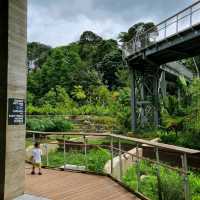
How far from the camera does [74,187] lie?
5863mm

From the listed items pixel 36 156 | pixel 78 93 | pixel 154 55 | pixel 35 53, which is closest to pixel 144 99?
pixel 154 55

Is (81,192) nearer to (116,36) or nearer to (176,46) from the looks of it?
(176,46)

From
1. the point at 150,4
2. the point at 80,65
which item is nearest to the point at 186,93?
the point at 150,4

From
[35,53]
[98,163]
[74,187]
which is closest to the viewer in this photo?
[74,187]

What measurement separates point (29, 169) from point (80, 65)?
130 feet

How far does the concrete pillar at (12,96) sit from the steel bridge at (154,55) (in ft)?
36.6

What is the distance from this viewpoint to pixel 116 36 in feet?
171

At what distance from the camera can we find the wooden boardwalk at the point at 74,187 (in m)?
5.27

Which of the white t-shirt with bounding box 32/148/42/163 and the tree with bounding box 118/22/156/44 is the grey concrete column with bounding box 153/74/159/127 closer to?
the white t-shirt with bounding box 32/148/42/163

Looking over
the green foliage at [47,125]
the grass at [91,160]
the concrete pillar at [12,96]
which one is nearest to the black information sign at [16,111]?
the concrete pillar at [12,96]

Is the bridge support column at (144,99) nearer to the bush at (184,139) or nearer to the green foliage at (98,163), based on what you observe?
the bush at (184,139)

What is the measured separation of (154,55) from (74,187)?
46.7ft

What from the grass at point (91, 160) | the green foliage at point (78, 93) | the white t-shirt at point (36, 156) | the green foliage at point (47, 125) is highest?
the green foliage at point (78, 93)

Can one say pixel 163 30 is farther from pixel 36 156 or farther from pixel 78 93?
pixel 78 93
